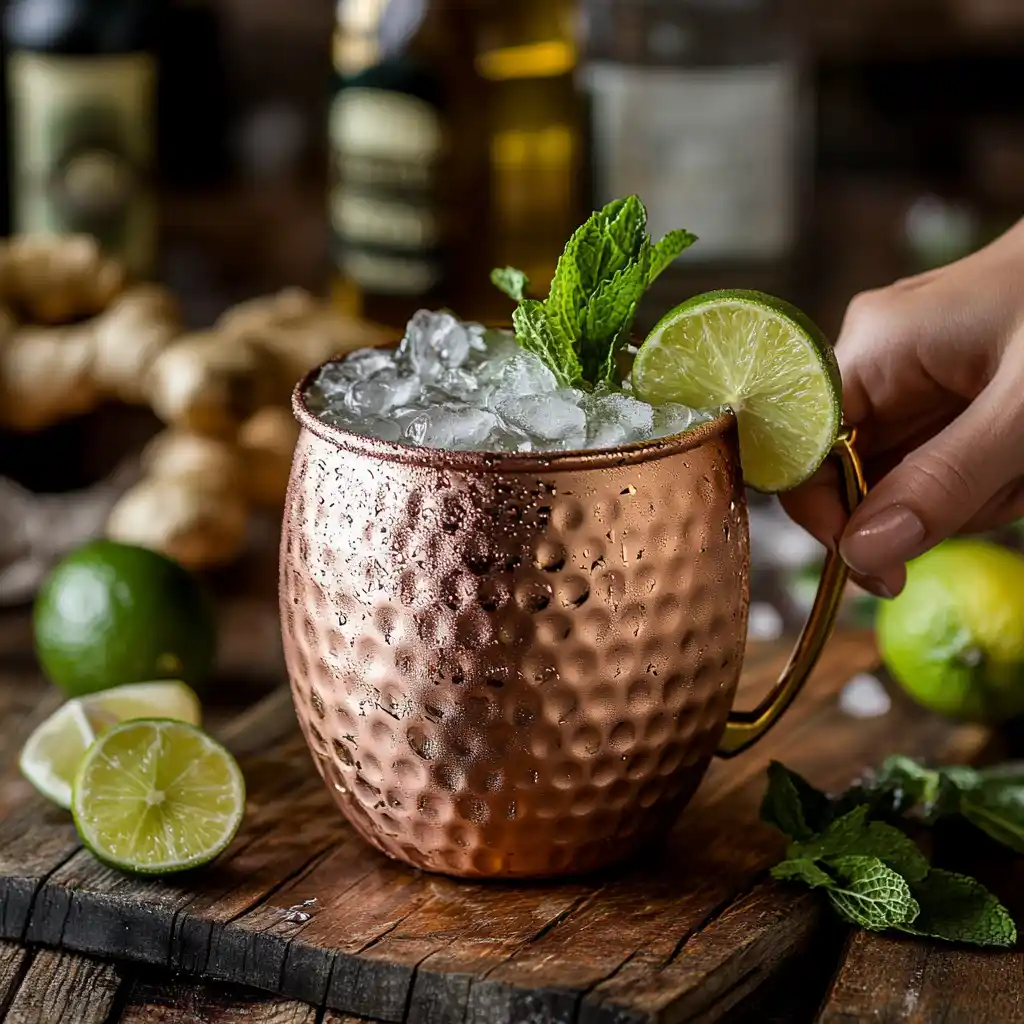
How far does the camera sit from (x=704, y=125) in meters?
1.98

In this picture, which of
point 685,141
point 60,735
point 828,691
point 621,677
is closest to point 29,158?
point 685,141

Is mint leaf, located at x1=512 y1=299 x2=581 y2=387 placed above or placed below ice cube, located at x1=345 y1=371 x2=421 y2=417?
above

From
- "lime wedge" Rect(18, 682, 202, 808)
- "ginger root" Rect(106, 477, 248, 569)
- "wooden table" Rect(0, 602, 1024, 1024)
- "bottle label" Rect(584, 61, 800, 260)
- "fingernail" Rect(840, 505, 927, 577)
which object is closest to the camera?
"wooden table" Rect(0, 602, 1024, 1024)

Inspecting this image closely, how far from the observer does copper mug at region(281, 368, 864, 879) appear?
0.89 metres

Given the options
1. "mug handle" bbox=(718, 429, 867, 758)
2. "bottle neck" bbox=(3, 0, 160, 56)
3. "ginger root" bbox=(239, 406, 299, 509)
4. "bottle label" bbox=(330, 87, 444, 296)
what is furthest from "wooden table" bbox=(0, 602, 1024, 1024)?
"bottle neck" bbox=(3, 0, 160, 56)

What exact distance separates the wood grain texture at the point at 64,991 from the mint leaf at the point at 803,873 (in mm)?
398

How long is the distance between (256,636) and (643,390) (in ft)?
2.15

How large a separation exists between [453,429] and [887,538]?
0.27 m

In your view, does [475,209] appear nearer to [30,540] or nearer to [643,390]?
[30,540]

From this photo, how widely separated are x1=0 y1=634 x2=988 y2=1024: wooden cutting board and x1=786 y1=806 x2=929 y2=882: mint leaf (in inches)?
1.2

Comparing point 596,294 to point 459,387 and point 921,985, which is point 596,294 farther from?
point 921,985

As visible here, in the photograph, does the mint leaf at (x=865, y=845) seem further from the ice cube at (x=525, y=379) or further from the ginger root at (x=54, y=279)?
the ginger root at (x=54, y=279)

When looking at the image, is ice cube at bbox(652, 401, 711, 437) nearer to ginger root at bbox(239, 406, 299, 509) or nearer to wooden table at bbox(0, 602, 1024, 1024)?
wooden table at bbox(0, 602, 1024, 1024)

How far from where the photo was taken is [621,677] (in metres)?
0.93
